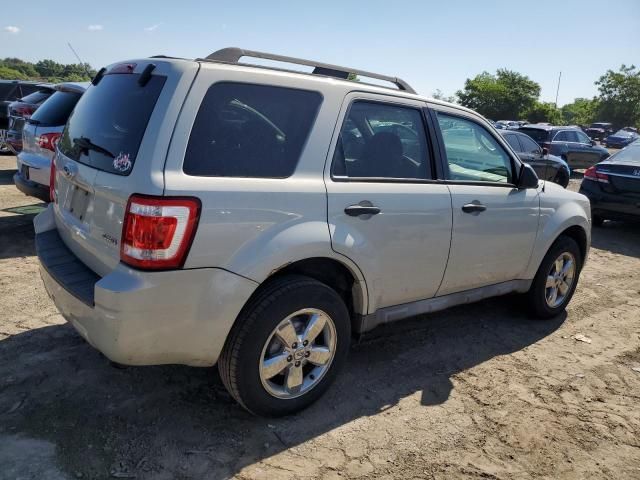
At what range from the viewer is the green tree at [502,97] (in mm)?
57375

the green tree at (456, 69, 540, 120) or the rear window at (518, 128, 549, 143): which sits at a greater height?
the green tree at (456, 69, 540, 120)

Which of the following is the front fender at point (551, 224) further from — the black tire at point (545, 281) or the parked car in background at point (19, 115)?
the parked car in background at point (19, 115)

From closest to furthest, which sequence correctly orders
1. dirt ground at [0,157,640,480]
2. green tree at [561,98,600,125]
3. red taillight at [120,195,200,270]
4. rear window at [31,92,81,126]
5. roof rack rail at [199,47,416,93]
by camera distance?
red taillight at [120,195,200,270] < dirt ground at [0,157,640,480] < roof rack rail at [199,47,416,93] < rear window at [31,92,81,126] < green tree at [561,98,600,125]

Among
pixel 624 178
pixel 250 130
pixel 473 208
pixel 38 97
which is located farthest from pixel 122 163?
pixel 624 178

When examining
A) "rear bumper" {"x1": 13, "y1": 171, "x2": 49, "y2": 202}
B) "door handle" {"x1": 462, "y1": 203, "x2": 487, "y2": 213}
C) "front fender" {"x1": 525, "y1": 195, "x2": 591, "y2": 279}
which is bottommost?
"rear bumper" {"x1": 13, "y1": 171, "x2": 49, "y2": 202}

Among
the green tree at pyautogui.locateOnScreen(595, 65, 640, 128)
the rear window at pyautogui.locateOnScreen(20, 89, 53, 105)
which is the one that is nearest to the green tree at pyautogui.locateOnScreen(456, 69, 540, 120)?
the green tree at pyautogui.locateOnScreen(595, 65, 640, 128)

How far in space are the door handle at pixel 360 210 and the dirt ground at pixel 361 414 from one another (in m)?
1.17

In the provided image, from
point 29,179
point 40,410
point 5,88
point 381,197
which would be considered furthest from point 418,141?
point 5,88

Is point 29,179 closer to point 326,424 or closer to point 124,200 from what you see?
point 124,200

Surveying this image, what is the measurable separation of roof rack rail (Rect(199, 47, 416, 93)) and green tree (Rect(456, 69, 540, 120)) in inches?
2225

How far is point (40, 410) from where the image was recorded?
286 cm

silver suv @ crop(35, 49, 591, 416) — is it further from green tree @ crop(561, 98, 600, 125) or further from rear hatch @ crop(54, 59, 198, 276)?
green tree @ crop(561, 98, 600, 125)

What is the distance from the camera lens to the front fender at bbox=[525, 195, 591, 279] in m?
4.28

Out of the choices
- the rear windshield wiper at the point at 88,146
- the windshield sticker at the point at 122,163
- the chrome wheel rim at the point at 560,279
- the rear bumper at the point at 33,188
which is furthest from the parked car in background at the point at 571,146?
the windshield sticker at the point at 122,163
